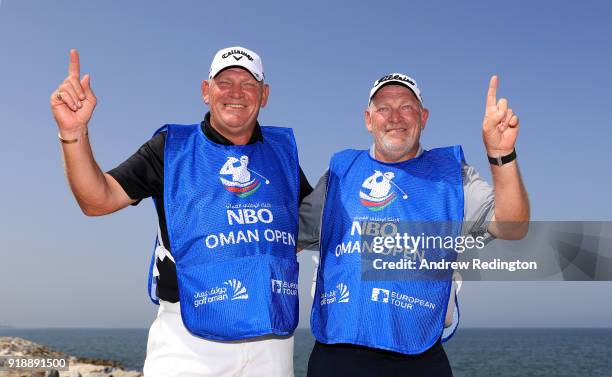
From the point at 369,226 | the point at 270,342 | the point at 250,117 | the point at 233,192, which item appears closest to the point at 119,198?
the point at 233,192

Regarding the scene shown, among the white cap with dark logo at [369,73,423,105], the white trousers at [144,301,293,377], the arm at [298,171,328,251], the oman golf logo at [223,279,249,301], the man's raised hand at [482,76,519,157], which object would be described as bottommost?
the white trousers at [144,301,293,377]

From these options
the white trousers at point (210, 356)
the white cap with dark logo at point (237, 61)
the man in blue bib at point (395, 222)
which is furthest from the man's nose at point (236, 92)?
the white trousers at point (210, 356)

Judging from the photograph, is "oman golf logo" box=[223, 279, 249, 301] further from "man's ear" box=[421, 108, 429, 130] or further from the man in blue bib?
"man's ear" box=[421, 108, 429, 130]

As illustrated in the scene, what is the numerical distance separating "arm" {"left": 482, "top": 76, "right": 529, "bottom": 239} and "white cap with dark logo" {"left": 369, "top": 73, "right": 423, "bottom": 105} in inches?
30.3

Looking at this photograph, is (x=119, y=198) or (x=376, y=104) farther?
(x=376, y=104)

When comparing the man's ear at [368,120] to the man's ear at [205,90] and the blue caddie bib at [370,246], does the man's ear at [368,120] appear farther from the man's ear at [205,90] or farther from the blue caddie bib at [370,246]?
the man's ear at [205,90]

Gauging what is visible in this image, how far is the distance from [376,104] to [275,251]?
1574mm

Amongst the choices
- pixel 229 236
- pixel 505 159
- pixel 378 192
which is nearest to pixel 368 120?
pixel 378 192

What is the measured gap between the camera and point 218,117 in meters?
4.75

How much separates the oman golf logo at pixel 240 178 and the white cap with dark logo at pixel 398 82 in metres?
1.28

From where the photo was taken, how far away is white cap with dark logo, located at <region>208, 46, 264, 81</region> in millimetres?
4789

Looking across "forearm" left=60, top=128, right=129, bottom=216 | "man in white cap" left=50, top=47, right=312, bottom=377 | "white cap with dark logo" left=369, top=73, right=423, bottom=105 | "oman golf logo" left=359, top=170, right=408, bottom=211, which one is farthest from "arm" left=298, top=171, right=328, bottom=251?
"forearm" left=60, top=128, right=129, bottom=216

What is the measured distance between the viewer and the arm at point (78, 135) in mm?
4016

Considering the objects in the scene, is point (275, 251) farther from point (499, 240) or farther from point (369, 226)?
point (499, 240)
